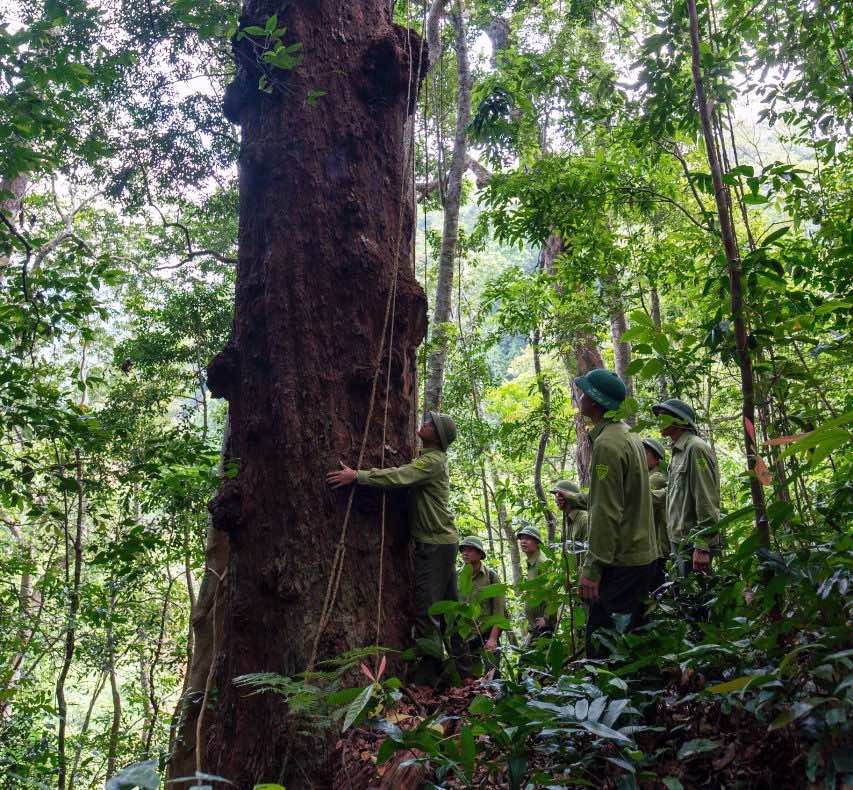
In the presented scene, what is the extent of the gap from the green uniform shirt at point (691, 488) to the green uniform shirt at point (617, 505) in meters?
0.72

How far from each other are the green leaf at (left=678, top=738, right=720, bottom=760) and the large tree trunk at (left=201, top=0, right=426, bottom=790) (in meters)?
1.24

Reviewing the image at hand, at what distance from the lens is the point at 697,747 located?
181 cm

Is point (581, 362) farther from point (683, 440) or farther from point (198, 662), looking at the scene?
point (198, 662)

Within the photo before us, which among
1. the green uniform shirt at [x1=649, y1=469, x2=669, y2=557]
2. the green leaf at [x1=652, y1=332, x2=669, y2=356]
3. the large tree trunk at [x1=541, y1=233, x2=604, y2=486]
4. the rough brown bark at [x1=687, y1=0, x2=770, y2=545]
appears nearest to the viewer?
the rough brown bark at [x1=687, y1=0, x2=770, y2=545]

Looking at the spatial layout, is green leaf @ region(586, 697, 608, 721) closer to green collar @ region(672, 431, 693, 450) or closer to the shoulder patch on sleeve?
the shoulder patch on sleeve

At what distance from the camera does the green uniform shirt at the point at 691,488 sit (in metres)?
3.97

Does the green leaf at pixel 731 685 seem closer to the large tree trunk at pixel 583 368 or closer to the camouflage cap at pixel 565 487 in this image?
the camouflage cap at pixel 565 487

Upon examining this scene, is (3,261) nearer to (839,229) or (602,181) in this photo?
(602,181)

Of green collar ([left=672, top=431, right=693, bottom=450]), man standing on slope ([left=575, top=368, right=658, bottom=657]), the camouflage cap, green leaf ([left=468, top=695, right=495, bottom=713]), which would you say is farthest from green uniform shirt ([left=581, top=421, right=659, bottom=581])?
the camouflage cap

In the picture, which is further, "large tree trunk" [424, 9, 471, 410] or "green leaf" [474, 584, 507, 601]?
"large tree trunk" [424, 9, 471, 410]

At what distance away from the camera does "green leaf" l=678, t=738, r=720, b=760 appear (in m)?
1.79

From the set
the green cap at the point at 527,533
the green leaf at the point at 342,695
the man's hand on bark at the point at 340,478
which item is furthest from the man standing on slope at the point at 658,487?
the green leaf at the point at 342,695

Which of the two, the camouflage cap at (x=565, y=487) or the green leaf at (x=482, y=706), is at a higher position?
the camouflage cap at (x=565, y=487)

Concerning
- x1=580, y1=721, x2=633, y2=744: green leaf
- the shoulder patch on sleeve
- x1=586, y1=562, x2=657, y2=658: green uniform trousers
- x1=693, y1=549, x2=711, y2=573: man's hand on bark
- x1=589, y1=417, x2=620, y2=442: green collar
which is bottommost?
x1=580, y1=721, x2=633, y2=744: green leaf
